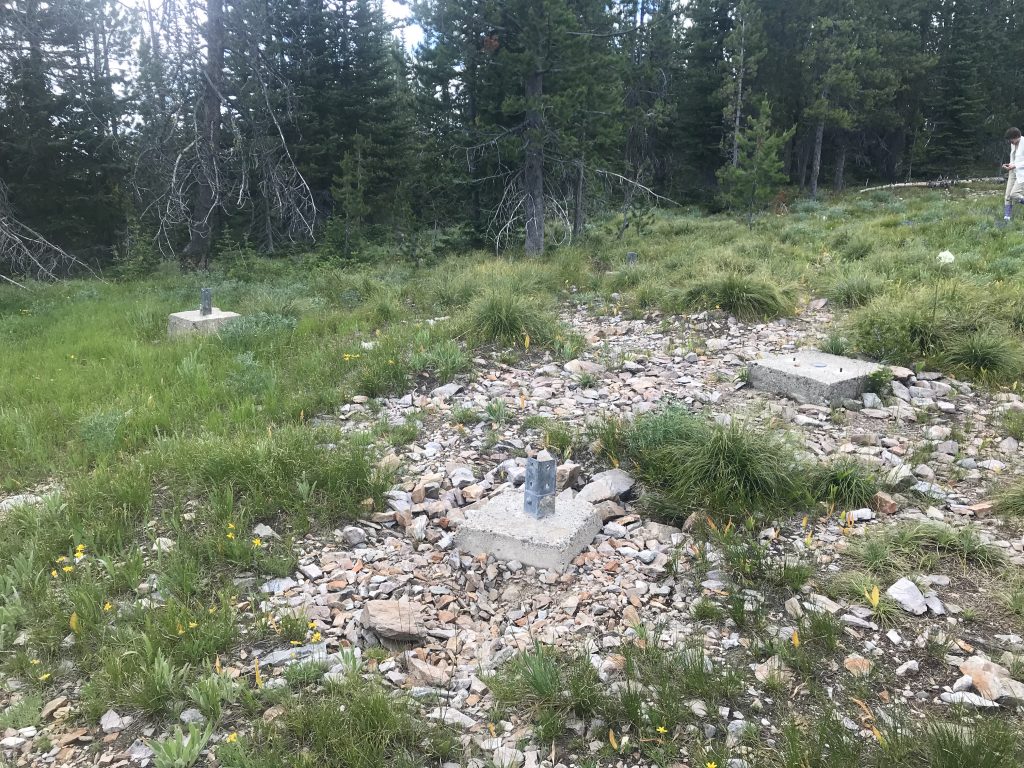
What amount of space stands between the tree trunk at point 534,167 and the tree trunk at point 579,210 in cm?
78

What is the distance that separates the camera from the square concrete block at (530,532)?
3658 mm

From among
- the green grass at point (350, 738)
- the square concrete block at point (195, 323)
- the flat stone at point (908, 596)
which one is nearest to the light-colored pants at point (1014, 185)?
the flat stone at point (908, 596)

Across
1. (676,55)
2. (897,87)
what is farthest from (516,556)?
(897,87)

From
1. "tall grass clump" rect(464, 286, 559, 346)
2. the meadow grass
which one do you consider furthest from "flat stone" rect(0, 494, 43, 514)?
"tall grass clump" rect(464, 286, 559, 346)

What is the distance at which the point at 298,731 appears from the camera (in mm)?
2541

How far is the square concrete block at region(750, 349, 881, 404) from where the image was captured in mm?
5594

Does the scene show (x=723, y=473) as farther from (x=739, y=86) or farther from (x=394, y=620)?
(x=739, y=86)

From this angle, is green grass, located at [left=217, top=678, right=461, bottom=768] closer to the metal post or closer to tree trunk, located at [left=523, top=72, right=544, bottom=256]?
the metal post

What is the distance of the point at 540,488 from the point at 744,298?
538 centimetres

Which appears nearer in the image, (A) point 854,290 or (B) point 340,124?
(A) point 854,290

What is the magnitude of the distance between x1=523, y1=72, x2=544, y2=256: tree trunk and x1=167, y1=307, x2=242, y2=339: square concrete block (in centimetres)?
671

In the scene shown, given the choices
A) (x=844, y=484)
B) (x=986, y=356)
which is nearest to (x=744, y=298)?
(x=986, y=356)

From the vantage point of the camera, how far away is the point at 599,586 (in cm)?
351

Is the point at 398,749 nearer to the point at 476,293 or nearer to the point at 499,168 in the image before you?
the point at 476,293
